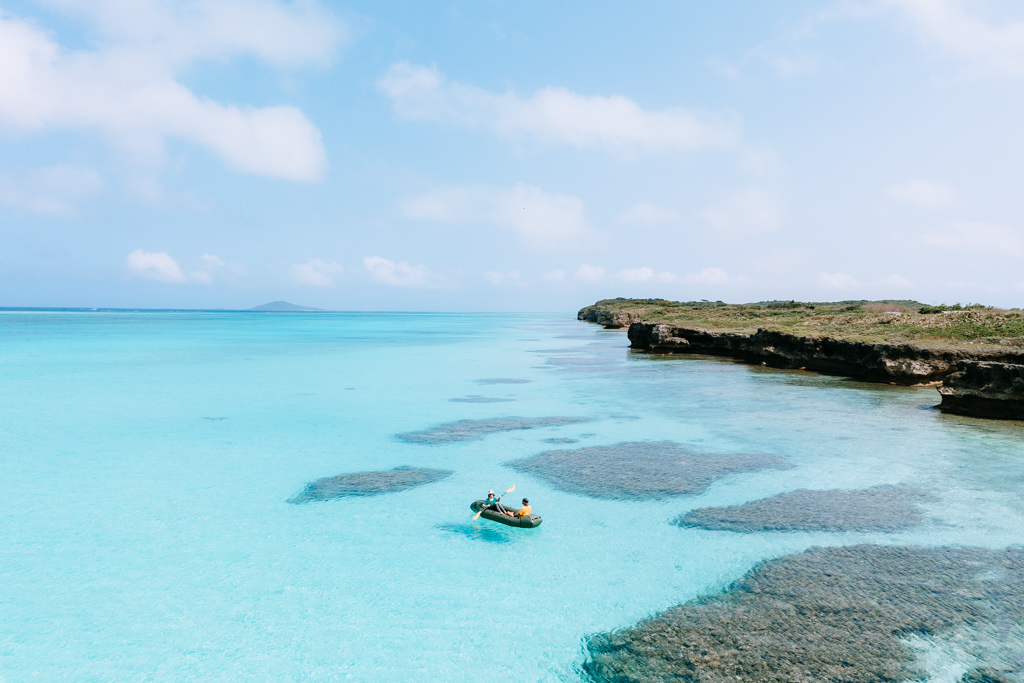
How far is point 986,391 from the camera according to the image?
24844 millimetres

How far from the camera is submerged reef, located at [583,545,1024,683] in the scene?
8.41m

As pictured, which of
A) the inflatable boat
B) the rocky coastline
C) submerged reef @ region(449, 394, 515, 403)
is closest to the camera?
the inflatable boat

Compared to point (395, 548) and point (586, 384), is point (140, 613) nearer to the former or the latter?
point (395, 548)

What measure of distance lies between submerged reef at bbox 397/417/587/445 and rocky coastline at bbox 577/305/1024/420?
17.2 metres

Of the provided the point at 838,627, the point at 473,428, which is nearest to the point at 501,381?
the point at 473,428

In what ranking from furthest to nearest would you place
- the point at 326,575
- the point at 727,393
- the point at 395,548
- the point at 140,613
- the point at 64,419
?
the point at 727,393, the point at 64,419, the point at 395,548, the point at 326,575, the point at 140,613

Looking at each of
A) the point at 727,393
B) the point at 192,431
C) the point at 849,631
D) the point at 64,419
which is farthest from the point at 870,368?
the point at 64,419

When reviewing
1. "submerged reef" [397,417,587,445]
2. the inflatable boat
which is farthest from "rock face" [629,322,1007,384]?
the inflatable boat

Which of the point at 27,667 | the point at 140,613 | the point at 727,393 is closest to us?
the point at 27,667

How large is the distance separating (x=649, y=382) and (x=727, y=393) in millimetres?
5893

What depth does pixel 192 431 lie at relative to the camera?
985 inches

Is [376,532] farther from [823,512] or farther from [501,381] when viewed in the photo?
[501,381]

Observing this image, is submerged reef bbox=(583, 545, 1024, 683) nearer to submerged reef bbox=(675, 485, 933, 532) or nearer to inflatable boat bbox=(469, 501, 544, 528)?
submerged reef bbox=(675, 485, 933, 532)

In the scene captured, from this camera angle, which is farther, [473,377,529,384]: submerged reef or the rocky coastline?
[473,377,529,384]: submerged reef
